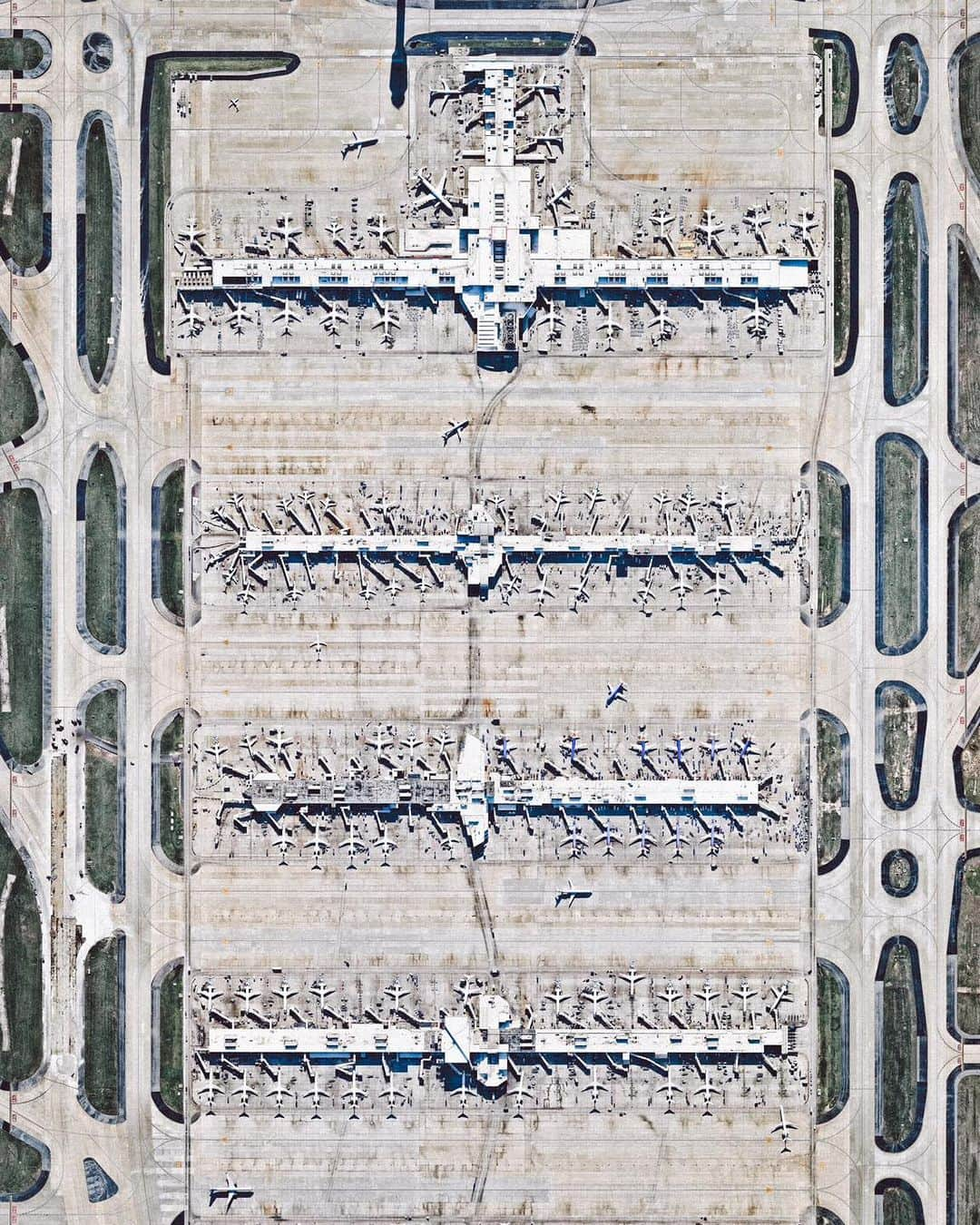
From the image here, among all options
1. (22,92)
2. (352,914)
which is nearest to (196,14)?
(22,92)

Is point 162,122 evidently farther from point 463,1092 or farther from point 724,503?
point 463,1092

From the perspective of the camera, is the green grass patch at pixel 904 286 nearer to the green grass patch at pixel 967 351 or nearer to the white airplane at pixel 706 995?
the green grass patch at pixel 967 351

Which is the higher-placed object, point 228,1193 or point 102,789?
point 102,789

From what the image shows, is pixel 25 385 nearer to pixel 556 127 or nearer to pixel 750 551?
pixel 556 127

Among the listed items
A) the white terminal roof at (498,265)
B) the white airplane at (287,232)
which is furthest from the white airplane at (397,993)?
the white airplane at (287,232)

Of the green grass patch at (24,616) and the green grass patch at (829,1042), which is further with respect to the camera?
the green grass patch at (24,616)

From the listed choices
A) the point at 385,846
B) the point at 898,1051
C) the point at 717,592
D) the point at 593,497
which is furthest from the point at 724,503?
the point at 898,1051

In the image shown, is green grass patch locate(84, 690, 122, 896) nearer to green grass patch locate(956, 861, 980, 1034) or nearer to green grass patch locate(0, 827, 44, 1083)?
green grass patch locate(0, 827, 44, 1083)
